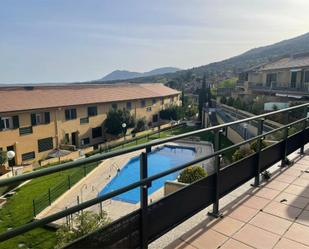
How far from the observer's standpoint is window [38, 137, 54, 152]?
24925 millimetres

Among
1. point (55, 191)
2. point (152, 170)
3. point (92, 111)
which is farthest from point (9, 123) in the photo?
point (152, 170)

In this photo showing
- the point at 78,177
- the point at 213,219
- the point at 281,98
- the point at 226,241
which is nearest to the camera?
the point at 226,241

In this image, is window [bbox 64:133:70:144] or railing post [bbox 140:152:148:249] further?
window [bbox 64:133:70:144]

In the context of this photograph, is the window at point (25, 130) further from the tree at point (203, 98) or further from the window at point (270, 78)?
the window at point (270, 78)

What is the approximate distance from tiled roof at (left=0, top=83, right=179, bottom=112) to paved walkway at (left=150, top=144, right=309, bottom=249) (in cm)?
2263

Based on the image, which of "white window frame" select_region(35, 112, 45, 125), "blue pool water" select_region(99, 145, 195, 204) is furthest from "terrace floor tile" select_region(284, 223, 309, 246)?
"white window frame" select_region(35, 112, 45, 125)

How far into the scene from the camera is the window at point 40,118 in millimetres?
24459

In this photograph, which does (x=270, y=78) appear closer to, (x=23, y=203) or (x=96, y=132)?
(x=96, y=132)

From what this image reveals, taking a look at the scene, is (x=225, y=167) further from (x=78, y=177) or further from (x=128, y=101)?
(x=128, y=101)

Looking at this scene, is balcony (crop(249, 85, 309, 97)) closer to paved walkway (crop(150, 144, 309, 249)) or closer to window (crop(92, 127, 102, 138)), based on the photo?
window (crop(92, 127, 102, 138))

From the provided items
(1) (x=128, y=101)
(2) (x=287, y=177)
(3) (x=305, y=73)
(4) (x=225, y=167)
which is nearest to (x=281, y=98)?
(3) (x=305, y=73)

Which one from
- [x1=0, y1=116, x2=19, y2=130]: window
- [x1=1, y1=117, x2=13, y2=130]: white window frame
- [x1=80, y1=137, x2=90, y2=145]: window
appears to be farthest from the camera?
[x1=80, y1=137, x2=90, y2=145]: window

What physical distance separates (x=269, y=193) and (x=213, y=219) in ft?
3.87

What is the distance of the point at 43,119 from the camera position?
2547 centimetres
